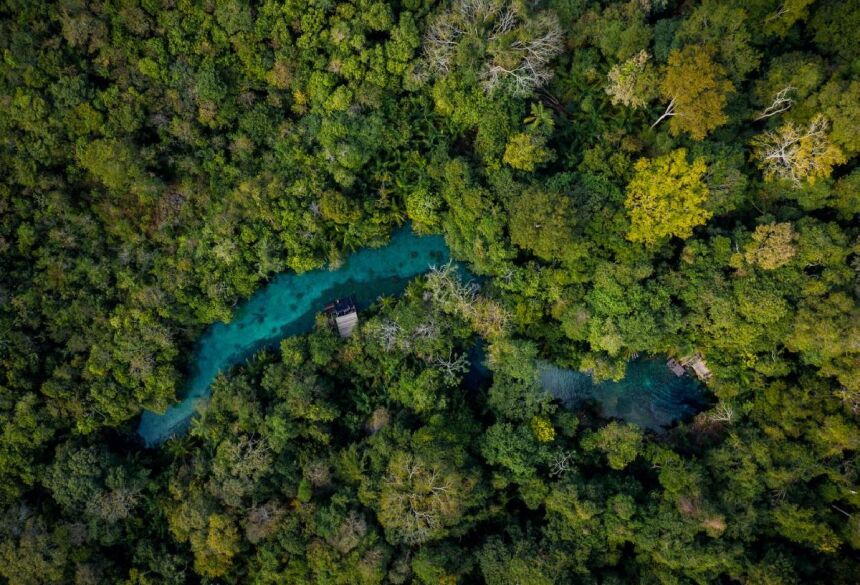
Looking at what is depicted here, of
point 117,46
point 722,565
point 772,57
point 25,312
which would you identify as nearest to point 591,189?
point 772,57

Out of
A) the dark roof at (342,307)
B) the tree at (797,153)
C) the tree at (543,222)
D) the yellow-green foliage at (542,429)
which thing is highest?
the dark roof at (342,307)

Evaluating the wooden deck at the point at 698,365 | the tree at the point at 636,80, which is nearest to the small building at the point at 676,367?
the wooden deck at the point at 698,365

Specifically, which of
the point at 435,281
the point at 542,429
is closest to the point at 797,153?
the point at 542,429

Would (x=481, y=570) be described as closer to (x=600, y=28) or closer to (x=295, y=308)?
(x=295, y=308)

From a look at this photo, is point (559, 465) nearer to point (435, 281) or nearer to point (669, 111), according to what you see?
point (435, 281)

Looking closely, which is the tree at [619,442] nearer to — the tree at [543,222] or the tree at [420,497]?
the tree at [420,497]
